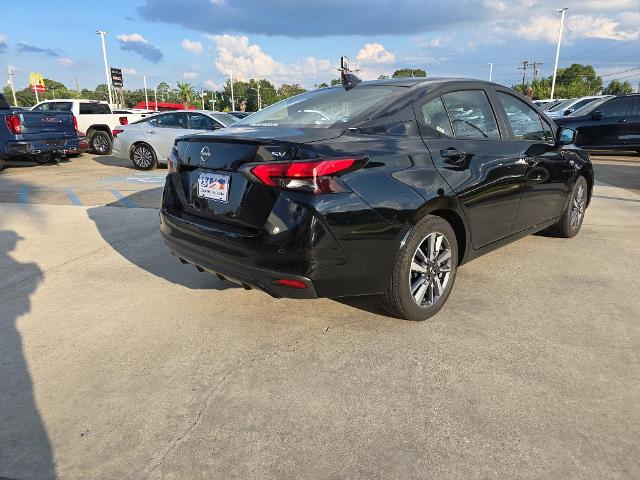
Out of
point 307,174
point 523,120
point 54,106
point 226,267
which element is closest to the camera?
point 307,174

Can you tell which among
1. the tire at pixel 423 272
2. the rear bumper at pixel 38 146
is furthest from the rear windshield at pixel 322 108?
the rear bumper at pixel 38 146

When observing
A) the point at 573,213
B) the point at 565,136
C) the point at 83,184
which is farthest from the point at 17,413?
the point at 83,184

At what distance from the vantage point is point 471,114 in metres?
3.68

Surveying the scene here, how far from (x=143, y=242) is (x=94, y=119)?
1218 cm

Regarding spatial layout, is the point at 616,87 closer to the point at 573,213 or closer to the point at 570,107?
the point at 570,107

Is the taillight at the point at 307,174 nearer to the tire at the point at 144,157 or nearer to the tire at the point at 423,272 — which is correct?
the tire at the point at 423,272

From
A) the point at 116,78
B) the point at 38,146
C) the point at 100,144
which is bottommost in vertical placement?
the point at 100,144

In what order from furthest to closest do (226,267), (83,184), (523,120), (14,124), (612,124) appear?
(612,124) → (14,124) → (83,184) → (523,120) → (226,267)

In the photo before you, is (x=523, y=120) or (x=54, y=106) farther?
(x=54, y=106)

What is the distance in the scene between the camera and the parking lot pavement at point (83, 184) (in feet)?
24.9

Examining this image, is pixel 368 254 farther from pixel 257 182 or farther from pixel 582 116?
pixel 582 116

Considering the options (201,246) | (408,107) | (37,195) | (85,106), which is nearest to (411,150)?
(408,107)

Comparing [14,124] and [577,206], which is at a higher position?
[14,124]

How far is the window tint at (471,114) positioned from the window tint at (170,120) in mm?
9353
